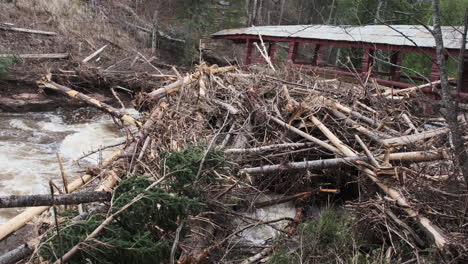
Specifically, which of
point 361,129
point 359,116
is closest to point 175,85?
point 359,116

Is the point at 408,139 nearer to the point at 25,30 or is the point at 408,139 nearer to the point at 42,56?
the point at 42,56

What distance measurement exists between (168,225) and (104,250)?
19.3 inches

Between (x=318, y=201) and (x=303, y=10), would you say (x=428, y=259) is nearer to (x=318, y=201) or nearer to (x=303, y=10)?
(x=318, y=201)

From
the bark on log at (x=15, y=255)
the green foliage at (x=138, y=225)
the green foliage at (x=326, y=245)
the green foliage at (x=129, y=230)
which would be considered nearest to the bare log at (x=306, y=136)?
the green foliage at (x=326, y=245)

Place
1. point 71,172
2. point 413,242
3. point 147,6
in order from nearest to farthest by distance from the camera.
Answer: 1. point 413,242
2. point 71,172
3. point 147,6

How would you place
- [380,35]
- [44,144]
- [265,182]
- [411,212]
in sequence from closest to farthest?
1. [411,212]
2. [265,182]
3. [44,144]
4. [380,35]

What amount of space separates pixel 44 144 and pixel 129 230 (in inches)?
280

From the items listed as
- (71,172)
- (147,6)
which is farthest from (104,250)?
(147,6)

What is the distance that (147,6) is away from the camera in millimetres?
25953

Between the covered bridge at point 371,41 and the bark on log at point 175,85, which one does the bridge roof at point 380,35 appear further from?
the bark on log at point 175,85

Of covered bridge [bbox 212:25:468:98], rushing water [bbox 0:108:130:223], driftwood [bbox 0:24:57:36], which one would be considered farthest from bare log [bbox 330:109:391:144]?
driftwood [bbox 0:24:57:36]

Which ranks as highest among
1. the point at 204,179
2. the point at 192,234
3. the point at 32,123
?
the point at 204,179

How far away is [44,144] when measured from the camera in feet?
27.7

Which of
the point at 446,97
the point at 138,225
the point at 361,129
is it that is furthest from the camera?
the point at 361,129
